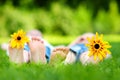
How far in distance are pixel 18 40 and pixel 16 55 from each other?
122mm

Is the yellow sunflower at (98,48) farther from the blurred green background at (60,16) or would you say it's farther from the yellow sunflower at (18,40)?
the blurred green background at (60,16)

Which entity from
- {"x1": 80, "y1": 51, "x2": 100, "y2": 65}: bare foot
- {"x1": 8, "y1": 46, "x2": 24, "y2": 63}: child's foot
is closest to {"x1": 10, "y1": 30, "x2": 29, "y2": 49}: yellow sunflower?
{"x1": 8, "y1": 46, "x2": 24, "y2": 63}: child's foot

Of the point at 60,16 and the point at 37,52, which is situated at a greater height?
the point at 60,16

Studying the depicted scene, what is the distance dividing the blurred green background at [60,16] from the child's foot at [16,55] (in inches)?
318

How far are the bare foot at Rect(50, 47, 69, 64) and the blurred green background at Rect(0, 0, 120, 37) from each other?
756 centimetres

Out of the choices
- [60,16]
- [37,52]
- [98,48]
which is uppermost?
[60,16]

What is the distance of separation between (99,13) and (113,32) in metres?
0.92

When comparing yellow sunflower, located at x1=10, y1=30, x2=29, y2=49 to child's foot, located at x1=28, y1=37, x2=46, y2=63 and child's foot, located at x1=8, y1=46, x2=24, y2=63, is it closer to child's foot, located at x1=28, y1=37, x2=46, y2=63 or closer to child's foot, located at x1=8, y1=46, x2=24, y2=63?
child's foot, located at x1=8, y1=46, x2=24, y2=63

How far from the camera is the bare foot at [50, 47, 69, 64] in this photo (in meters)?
3.60

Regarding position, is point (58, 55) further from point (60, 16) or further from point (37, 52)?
point (60, 16)

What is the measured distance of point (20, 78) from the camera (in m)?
2.26

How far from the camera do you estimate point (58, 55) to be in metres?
3.69

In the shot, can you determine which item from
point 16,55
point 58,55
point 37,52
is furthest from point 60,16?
point 16,55

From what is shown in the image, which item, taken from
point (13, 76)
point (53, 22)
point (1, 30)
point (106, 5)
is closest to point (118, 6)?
point (106, 5)
